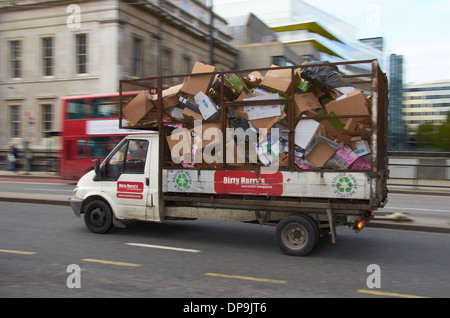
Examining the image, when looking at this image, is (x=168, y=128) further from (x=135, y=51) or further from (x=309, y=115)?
(x=135, y=51)

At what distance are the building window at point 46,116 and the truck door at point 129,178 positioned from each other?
25.0 meters

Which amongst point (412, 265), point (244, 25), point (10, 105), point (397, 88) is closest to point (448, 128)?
point (244, 25)

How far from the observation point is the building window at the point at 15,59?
103ft

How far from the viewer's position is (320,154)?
20.4ft

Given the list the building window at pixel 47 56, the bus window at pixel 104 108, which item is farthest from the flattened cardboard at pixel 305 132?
the building window at pixel 47 56

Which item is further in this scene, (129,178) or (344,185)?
(129,178)

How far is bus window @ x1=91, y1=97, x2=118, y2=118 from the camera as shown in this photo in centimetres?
1703

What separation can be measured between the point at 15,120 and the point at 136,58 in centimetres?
1034

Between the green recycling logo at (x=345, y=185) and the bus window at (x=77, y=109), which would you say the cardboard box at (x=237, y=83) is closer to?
the green recycling logo at (x=345, y=185)

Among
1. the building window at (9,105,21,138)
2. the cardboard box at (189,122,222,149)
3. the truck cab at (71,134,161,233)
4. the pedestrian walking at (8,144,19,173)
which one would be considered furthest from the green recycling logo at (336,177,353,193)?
the building window at (9,105,21,138)

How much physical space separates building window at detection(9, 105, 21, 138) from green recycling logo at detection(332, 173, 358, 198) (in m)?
30.7

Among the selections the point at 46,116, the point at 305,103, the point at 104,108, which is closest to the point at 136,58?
the point at 46,116

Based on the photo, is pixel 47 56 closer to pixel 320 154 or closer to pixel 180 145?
pixel 180 145

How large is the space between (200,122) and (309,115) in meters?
1.77
